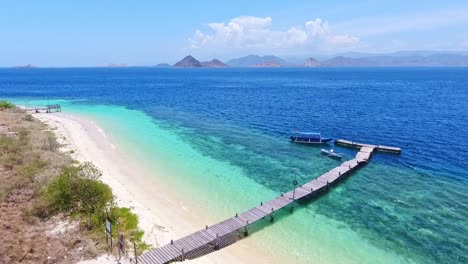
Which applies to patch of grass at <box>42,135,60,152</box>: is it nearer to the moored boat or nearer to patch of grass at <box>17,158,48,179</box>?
patch of grass at <box>17,158,48,179</box>

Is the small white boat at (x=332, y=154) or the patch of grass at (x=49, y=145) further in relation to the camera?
the small white boat at (x=332, y=154)

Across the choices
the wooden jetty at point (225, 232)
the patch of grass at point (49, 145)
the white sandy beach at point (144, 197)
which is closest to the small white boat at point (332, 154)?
the wooden jetty at point (225, 232)

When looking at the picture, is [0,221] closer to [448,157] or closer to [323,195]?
[323,195]

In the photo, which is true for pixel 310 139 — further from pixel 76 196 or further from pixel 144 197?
pixel 76 196

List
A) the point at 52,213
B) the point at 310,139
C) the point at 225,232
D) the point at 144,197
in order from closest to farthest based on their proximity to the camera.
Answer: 1. the point at 225,232
2. the point at 52,213
3. the point at 144,197
4. the point at 310,139

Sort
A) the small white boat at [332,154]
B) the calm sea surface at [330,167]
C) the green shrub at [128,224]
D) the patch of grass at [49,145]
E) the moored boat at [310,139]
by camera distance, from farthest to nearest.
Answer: the moored boat at [310,139] < the small white boat at [332,154] < the patch of grass at [49,145] < the calm sea surface at [330,167] < the green shrub at [128,224]

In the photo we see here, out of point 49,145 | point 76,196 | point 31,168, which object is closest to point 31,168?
point 31,168

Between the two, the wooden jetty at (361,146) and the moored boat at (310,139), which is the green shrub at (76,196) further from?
the wooden jetty at (361,146)
